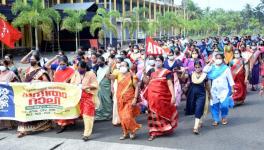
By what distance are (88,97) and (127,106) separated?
30.2 inches

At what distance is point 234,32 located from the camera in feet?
314

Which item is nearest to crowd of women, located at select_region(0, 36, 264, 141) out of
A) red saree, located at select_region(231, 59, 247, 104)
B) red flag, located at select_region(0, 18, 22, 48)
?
red flag, located at select_region(0, 18, 22, 48)

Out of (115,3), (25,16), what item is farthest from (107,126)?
(115,3)

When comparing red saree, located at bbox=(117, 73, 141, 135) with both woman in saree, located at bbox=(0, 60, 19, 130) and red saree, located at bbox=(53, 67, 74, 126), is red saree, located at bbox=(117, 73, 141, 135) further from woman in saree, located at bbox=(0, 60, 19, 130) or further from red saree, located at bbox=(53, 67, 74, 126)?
woman in saree, located at bbox=(0, 60, 19, 130)

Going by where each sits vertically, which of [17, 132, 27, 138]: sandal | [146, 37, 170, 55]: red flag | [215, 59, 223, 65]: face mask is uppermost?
[146, 37, 170, 55]: red flag

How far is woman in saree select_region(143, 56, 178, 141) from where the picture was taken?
7.72 meters

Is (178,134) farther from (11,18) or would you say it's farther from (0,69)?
(11,18)

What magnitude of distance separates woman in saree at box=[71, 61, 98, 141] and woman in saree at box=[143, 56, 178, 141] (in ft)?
Answer: 3.43

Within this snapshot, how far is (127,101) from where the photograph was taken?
780 cm

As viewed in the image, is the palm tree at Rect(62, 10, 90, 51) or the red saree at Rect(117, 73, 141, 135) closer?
the red saree at Rect(117, 73, 141, 135)

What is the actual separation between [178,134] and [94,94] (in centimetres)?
178

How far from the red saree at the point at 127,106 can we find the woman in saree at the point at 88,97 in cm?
49

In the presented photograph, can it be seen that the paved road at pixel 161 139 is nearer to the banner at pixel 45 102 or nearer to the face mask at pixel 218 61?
the banner at pixel 45 102

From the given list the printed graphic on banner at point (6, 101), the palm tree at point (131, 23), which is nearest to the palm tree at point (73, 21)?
the palm tree at point (131, 23)
